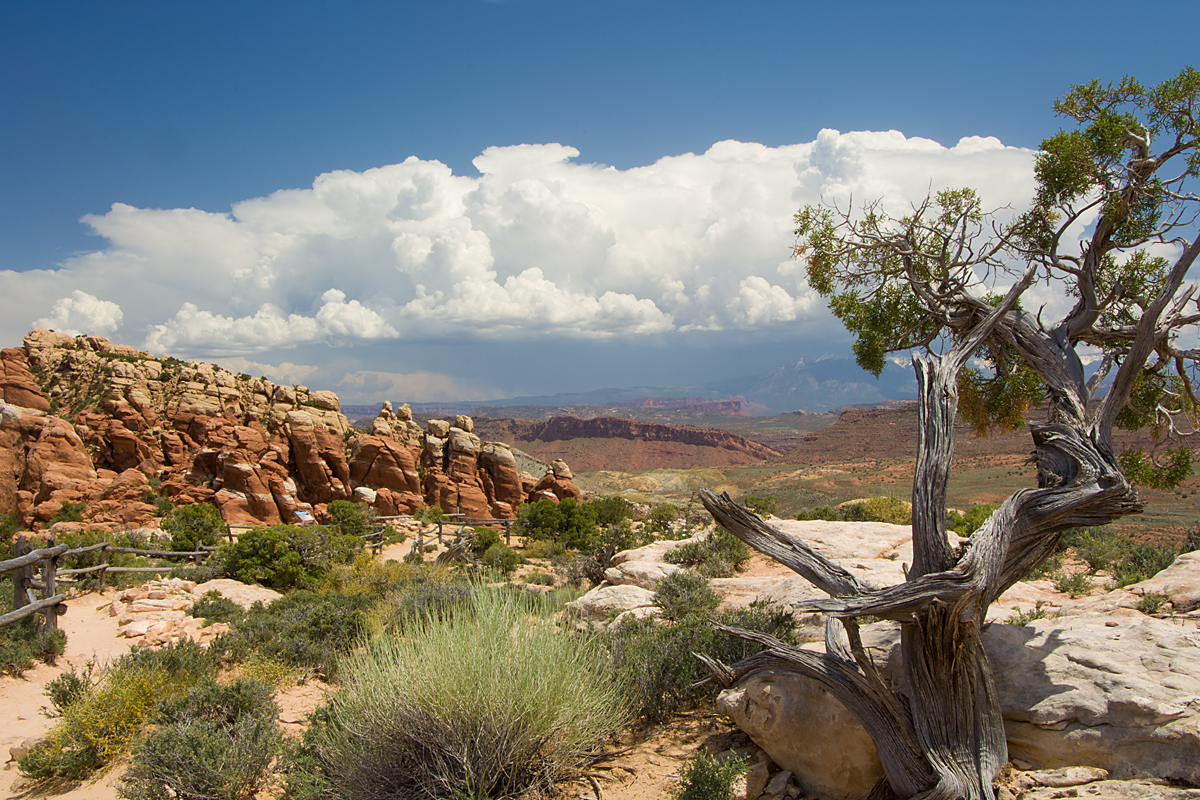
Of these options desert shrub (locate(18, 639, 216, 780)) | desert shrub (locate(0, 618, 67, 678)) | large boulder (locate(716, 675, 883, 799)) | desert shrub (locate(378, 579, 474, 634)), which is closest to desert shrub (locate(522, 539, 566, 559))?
desert shrub (locate(378, 579, 474, 634))

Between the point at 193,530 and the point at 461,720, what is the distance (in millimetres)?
19706

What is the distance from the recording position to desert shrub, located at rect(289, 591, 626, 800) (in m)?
4.21

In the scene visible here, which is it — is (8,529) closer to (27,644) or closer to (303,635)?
(27,644)

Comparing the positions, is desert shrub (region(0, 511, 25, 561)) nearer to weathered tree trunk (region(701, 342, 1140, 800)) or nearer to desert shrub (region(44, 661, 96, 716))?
desert shrub (region(44, 661, 96, 716))

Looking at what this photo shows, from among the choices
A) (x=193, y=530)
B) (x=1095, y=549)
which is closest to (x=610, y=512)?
(x=193, y=530)

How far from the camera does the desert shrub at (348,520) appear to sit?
2436cm

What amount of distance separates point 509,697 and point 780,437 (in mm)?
173671

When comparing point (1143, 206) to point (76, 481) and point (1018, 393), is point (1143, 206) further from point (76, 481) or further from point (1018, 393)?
point (76, 481)

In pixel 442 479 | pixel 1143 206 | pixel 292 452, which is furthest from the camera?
pixel 442 479

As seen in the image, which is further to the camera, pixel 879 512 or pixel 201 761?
pixel 879 512

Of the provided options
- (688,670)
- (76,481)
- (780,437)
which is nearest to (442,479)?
(76,481)

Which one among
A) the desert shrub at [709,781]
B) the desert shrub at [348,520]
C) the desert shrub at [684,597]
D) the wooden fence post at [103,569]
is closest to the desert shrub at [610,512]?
the desert shrub at [348,520]

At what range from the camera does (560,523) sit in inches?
1005

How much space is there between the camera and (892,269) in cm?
713
